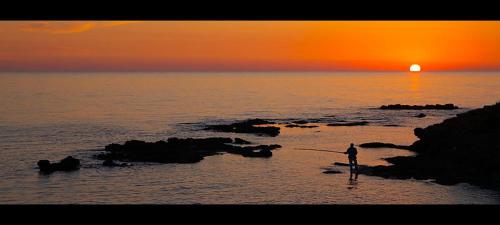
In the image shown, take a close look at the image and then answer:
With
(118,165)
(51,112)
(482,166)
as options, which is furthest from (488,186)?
(51,112)

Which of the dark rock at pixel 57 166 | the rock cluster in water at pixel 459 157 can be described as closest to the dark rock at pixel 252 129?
the rock cluster in water at pixel 459 157

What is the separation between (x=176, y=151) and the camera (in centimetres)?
3425

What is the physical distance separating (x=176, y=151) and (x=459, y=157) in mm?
17243

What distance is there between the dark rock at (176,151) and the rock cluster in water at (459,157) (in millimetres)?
9986

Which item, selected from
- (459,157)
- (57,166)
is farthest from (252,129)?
(459,157)

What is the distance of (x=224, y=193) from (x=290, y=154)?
12.0 m

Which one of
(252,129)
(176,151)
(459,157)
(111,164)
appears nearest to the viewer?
(459,157)

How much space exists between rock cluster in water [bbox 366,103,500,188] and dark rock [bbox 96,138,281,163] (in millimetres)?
9986

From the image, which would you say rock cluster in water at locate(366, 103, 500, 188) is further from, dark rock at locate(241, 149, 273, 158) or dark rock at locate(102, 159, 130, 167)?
dark rock at locate(102, 159, 130, 167)

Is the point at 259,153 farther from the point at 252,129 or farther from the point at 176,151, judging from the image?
the point at 252,129

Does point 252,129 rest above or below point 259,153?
above

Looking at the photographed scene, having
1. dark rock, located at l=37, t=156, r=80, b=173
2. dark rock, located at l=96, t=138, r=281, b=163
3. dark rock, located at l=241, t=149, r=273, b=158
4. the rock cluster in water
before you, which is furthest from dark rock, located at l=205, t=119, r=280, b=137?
dark rock, located at l=37, t=156, r=80, b=173

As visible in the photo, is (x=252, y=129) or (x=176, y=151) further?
(x=252, y=129)
